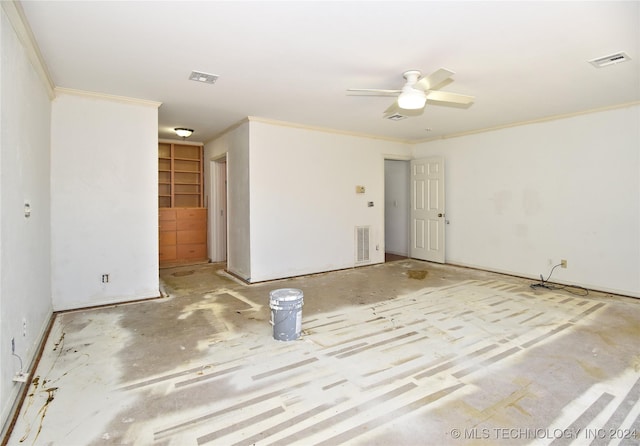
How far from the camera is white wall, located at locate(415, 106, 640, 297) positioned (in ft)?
14.8

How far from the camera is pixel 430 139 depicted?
6812 millimetres

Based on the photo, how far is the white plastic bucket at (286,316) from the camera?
3.04 meters

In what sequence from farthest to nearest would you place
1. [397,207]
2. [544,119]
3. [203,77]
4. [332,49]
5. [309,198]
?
1. [397,207]
2. [309,198]
3. [544,119]
4. [203,77]
5. [332,49]

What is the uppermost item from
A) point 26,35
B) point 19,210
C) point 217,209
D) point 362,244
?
point 26,35

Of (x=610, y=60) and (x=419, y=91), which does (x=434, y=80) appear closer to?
(x=419, y=91)

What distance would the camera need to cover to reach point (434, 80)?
2936mm

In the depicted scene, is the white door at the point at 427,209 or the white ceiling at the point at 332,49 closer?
the white ceiling at the point at 332,49

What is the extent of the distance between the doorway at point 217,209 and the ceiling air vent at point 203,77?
3.37 m

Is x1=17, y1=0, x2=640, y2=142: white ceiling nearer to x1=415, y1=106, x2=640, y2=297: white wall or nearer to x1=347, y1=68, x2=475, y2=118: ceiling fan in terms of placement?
x1=347, y1=68, x2=475, y2=118: ceiling fan

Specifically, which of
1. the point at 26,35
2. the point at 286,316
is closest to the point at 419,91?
the point at 286,316

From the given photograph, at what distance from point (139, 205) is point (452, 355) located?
388cm

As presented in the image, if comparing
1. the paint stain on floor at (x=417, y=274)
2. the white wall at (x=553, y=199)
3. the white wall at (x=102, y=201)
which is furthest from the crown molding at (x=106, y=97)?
the white wall at (x=553, y=199)

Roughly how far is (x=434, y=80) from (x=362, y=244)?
391 cm

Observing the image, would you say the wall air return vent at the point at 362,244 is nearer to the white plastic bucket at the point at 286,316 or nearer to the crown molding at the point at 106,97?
the white plastic bucket at the point at 286,316
